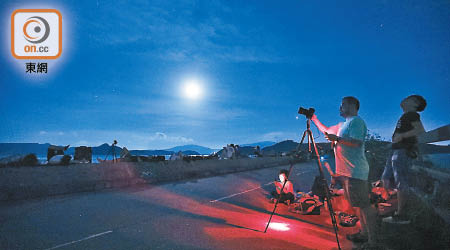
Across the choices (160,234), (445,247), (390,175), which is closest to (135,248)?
(160,234)

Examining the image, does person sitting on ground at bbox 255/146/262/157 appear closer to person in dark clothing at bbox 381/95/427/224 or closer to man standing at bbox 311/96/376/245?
person in dark clothing at bbox 381/95/427/224

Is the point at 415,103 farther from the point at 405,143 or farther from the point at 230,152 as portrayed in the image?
the point at 230,152

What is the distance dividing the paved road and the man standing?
88cm

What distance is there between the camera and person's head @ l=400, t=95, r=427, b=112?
5203mm

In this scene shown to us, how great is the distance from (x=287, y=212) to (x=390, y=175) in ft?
9.38

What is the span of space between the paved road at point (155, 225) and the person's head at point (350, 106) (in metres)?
2.18

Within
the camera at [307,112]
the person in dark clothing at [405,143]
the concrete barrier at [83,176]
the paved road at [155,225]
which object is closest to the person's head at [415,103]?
the person in dark clothing at [405,143]

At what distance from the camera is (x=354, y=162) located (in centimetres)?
450

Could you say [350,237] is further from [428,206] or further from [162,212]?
[162,212]

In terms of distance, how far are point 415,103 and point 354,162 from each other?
179 centimetres

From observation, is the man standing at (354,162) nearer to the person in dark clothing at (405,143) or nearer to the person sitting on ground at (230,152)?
the person in dark clothing at (405,143)

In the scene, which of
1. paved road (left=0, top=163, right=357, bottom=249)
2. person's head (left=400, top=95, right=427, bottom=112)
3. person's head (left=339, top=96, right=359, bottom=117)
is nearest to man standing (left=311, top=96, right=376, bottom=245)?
person's head (left=339, top=96, right=359, bottom=117)

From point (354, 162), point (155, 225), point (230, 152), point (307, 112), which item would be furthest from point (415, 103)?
point (230, 152)

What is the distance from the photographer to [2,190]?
870cm
